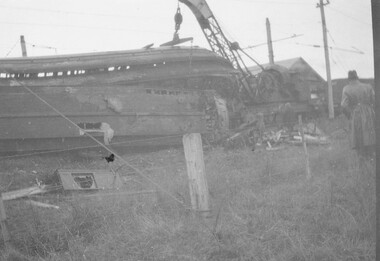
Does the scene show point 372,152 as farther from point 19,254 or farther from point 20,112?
point 20,112

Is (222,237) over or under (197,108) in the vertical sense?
under

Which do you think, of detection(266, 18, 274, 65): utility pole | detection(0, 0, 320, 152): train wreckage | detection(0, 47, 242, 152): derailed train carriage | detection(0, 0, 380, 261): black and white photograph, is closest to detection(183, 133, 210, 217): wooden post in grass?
detection(0, 0, 380, 261): black and white photograph

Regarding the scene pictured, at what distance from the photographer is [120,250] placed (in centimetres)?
331

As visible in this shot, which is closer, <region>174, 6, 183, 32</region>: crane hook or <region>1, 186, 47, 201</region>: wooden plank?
<region>1, 186, 47, 201</region>: wooden plank

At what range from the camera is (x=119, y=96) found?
10.4 m

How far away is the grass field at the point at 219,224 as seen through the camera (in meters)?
3.12

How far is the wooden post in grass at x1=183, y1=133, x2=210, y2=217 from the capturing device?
3469 millimetres

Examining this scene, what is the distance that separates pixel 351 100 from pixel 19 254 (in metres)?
5.42

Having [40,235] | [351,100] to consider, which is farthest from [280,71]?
[40,235]

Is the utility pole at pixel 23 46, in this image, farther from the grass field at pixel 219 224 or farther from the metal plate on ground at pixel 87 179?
the grass field at pixel 219 224

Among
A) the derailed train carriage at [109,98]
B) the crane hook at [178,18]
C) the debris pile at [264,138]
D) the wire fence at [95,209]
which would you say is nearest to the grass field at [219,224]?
the wire fence at [95,209]

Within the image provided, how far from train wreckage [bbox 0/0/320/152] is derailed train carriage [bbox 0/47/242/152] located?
23 mm

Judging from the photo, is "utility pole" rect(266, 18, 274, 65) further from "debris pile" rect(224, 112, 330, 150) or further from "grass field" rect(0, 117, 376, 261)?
"grass field" rect(0, 117, 376, 261)

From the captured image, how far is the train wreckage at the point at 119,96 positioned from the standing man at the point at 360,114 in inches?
220
